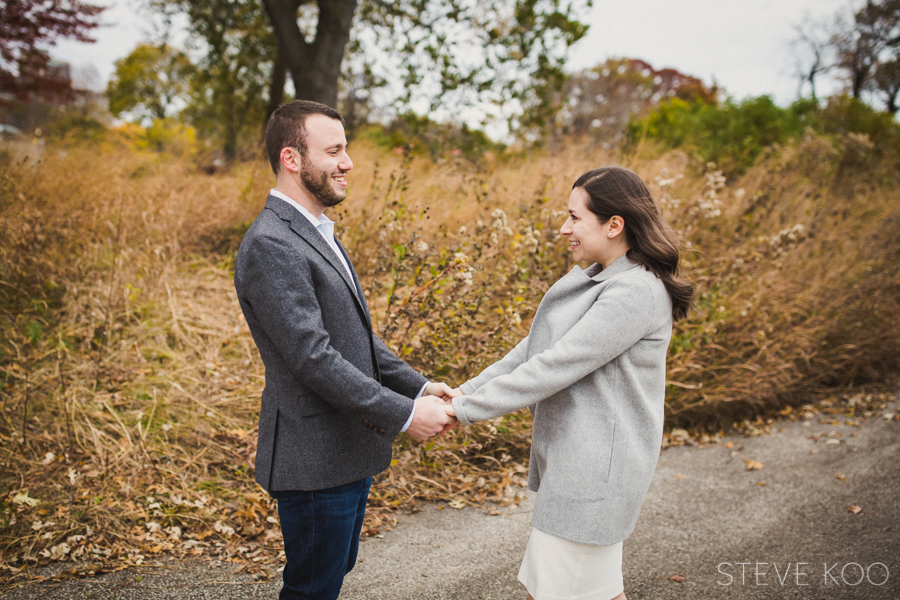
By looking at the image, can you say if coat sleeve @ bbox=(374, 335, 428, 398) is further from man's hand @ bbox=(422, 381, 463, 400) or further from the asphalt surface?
the asphalt surface

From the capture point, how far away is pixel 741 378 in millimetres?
4746

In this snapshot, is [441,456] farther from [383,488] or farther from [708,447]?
[708,447]

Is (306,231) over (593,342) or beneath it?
over

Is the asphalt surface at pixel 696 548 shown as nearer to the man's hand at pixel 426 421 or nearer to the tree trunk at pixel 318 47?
the man's hand at pixel 426 421

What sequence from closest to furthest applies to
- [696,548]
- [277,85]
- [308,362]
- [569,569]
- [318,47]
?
[308,362] < [569,569] < [696,548] < [318,47] < [277,85]

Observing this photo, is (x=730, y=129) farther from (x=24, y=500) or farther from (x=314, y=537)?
(x=24, y=500)

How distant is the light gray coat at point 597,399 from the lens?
163 cm

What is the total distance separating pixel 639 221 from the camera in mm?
1774

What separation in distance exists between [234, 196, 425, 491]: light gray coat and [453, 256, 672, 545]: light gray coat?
0.35 m

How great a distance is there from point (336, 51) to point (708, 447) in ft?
Answer: 18.9

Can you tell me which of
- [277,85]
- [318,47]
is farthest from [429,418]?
[277,85]

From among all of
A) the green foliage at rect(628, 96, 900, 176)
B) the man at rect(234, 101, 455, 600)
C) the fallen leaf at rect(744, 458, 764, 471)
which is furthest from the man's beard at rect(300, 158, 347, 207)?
the green foliage at rect(628, 96, 900, 176)

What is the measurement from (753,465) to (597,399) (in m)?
3.19

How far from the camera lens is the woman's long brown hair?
176cm
